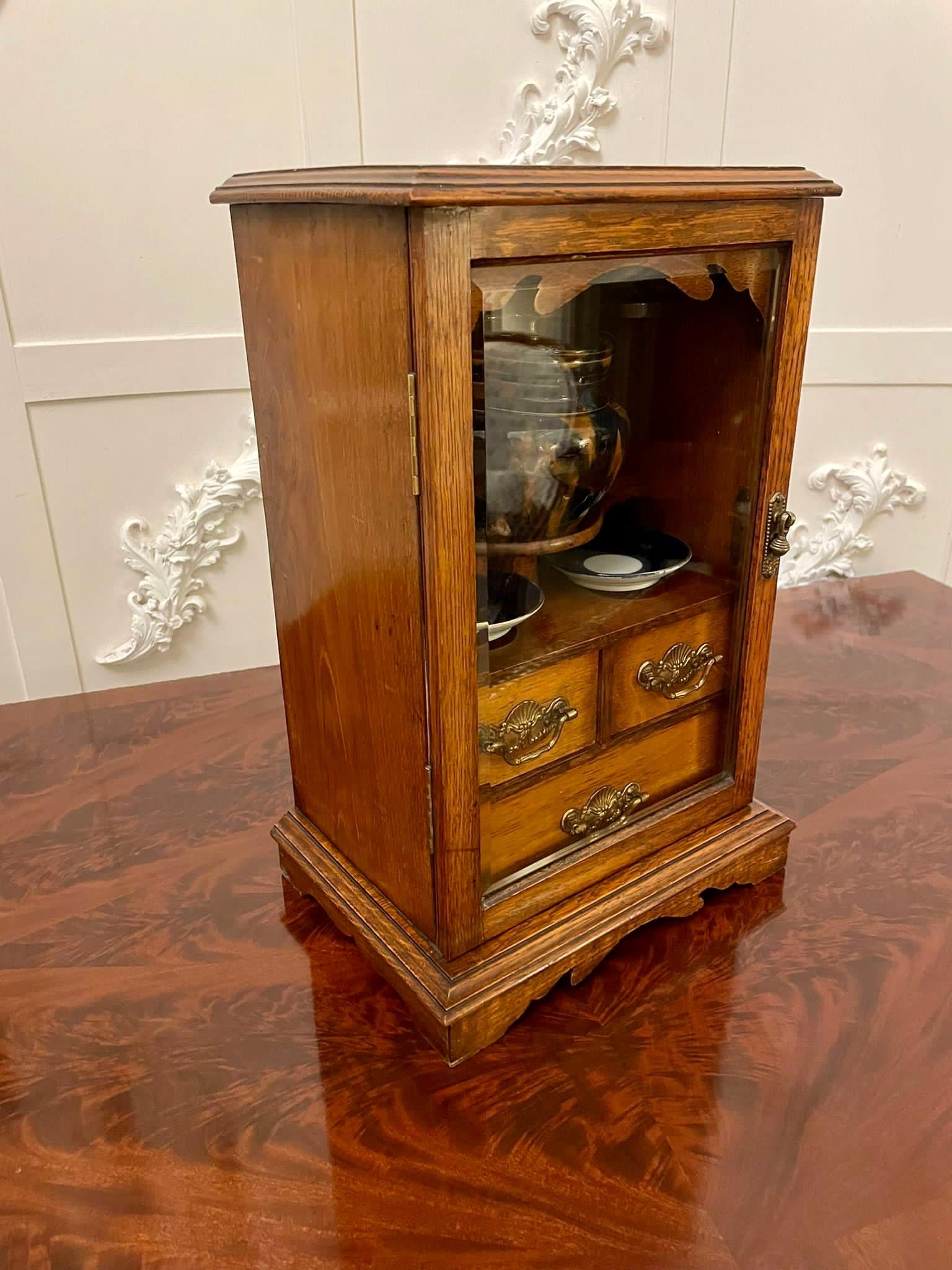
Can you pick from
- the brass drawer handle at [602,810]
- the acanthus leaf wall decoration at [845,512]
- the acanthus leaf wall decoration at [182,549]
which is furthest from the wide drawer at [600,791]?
the acanthus leaf wall decoration at [845,512]

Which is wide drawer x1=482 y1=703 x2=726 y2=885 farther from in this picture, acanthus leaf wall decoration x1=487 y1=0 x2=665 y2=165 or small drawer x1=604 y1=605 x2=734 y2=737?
acanthus leaf wall decoration x1=487 y1=0 x2=665 y2=165

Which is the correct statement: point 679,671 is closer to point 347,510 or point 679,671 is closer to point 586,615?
point 586,615

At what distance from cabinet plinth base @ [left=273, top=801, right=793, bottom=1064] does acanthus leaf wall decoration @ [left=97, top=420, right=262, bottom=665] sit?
1.96ft

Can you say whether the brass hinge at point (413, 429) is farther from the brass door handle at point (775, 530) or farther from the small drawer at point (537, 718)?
the brass door handle at point (775, 530)

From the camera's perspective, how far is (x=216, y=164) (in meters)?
1.19

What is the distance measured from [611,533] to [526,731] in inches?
7.6

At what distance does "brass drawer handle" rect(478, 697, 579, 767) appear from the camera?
683mm

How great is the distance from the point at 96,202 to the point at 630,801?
0.95 meters

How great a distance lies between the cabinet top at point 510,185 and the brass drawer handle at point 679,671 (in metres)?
0.34

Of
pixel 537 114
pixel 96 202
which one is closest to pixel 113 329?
pixel 96 202

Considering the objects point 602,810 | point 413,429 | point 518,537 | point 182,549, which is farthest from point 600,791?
point 182,549

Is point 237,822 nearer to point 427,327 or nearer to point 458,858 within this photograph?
point 458,858

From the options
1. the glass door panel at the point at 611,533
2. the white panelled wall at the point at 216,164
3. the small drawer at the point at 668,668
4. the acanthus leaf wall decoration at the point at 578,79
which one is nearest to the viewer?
the glass door panel at the point at 611,533

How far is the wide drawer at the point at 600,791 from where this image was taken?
2.37 feet
